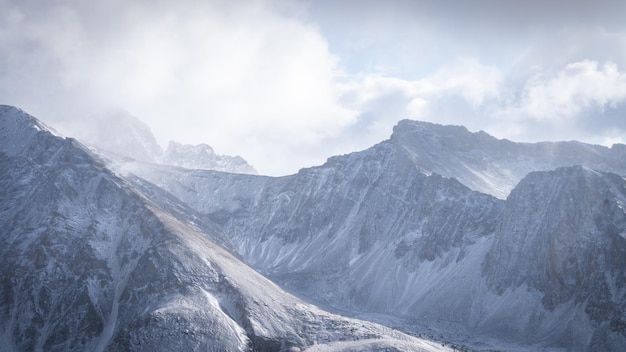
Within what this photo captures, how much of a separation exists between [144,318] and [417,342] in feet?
303

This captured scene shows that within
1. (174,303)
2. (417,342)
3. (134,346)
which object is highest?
(417,342)

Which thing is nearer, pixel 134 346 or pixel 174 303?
pixel 134 346

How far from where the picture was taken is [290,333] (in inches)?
7825

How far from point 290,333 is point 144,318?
49.2 m

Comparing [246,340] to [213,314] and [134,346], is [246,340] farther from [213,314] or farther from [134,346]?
[134,346]

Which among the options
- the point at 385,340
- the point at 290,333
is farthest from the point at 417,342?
the point at 290,333

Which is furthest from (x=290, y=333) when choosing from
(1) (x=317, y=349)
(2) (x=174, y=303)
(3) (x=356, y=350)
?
(2) (x=174, y=303)

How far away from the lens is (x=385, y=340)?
19225 centimetres

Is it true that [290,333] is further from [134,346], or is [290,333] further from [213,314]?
[134,346]

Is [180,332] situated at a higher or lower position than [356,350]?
lower

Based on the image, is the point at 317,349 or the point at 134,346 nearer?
the point at 134,346

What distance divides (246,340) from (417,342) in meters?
58.5

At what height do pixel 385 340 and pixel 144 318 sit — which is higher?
pixel 385 340

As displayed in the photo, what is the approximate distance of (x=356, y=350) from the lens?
18400 centimetres
